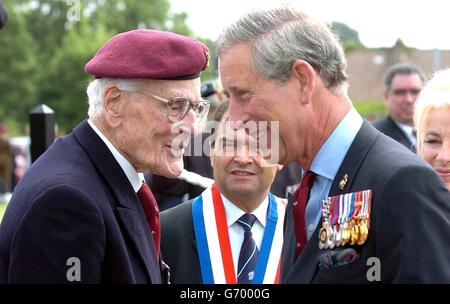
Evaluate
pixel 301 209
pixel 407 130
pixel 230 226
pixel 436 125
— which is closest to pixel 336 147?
pixel 301 209

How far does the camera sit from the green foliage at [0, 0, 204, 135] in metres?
43.7

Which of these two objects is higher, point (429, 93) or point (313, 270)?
point (429, 93)

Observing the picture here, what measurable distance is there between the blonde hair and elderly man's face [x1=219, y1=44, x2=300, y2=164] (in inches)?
53.3

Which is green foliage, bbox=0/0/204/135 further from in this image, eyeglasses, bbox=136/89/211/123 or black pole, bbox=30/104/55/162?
eyeglasses, bbox=136/89/211/123

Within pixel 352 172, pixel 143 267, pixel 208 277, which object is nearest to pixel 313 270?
pixel 352 172

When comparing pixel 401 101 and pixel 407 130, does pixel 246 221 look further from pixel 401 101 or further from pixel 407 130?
pixel 401 101

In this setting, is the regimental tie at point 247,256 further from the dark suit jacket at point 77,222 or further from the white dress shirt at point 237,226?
the dark suit jacket at point 77,222

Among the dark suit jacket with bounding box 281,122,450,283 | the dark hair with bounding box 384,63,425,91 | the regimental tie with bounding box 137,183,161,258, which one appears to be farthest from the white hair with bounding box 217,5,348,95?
the dark hair with bounding box 384,63,425,91

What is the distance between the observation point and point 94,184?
3.02 m

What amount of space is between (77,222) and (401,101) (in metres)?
6.75

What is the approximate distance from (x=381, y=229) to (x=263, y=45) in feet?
2.76

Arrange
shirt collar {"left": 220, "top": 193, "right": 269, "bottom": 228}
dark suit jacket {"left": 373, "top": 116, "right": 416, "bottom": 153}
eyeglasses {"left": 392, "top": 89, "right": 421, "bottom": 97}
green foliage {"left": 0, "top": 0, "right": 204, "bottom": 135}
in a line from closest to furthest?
shirt collar {"left": 220, "top": 193, "right": 269, "bottom": 228}, dark suit jacket {"left": 373, "top": 116, "right": 416, "bottom": 153}, eyeglasses {"left": 392, "top": 89, "right": 421, "bottom": 97}, green foliage {"left": 0, "top": 0, "right": 204, "bottom": 135}
